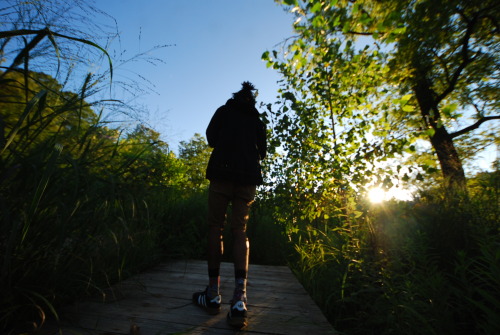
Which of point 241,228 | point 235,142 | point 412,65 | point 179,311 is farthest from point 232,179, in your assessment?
point 412,65

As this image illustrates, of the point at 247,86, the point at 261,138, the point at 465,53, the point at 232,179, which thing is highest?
the point at 465,53

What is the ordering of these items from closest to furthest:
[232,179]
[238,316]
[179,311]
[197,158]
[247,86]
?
1. [238,316]
2. [179,311]
3. [232,179]
4. [247,86]
5. [197,158]

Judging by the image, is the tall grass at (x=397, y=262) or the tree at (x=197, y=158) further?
the tree at (x=197, y=158)

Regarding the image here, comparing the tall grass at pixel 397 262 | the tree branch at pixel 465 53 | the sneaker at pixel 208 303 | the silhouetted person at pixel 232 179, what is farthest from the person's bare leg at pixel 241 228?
the tree branch at pixel 465 53

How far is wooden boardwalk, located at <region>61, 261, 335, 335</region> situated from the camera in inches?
65.0

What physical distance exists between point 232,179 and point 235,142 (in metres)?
0.35

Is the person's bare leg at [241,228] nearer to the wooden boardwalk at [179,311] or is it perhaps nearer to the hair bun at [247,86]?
the wooden boardwalk at [179,311]

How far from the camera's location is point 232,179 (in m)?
2.21

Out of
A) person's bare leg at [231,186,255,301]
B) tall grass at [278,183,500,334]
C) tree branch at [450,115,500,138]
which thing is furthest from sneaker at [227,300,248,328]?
tree branch at [450,115,500,138]

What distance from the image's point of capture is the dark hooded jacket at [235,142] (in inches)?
87.9

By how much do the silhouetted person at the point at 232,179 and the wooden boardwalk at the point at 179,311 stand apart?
25 cm

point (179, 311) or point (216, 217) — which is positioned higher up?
point (216, 217)

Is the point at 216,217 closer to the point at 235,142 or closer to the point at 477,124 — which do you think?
the point at 235,142

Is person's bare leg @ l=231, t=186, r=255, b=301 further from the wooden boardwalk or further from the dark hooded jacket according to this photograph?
the wooden boardwalk
